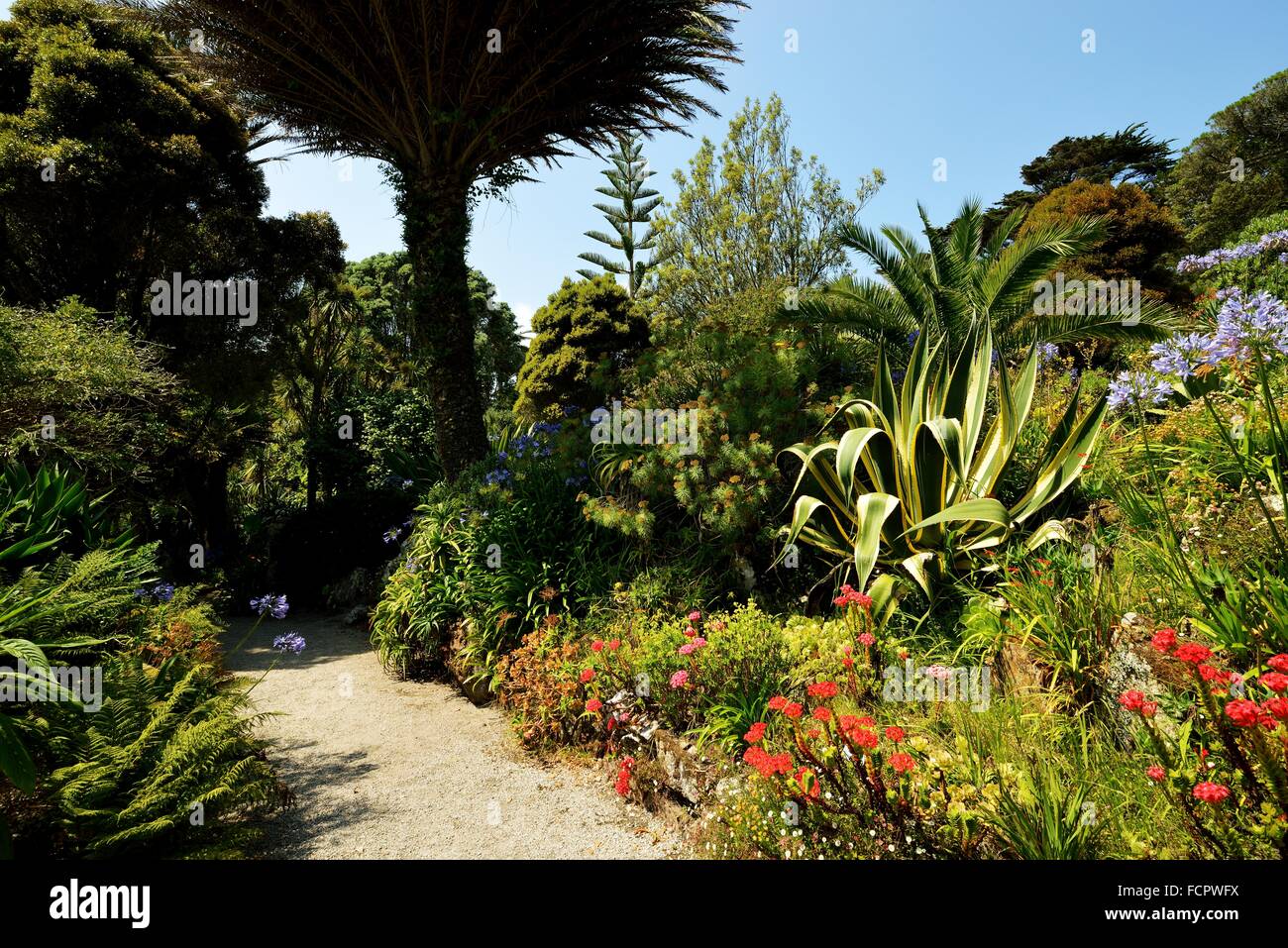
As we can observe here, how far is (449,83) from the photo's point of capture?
6.14m

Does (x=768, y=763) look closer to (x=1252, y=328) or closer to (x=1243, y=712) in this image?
(x=1243, y=712)

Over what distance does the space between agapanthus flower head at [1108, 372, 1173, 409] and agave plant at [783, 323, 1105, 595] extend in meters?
0.20

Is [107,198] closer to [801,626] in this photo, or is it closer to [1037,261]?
[801,626]

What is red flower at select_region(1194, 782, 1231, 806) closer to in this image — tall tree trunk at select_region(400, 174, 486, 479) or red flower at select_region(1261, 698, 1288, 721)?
red flower at select_region(1261, 698, 1288, 721)

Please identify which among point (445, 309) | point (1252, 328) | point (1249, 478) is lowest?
point (1249, 478)

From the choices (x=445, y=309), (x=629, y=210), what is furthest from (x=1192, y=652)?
(x=629, y=210)

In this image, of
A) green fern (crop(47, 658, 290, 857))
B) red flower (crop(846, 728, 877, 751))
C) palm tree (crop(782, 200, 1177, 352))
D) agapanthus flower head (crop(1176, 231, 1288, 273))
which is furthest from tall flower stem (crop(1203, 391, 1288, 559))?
agapanthus flower head (crop(1176, 231, 1288, 273))

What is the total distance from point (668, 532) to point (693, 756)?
194cm

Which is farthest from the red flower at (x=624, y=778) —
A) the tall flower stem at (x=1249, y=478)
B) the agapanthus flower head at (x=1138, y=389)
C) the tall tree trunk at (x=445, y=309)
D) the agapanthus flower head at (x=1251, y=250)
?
the agapanthus flower head at (x=1251, y=250)

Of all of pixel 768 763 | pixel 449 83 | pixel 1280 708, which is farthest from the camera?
pixel 449 83

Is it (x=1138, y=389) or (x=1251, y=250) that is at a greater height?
(x=1251, y=250)

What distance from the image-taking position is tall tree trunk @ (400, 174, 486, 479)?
6461 mm

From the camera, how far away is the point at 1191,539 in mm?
2771

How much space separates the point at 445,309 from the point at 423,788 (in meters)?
4.71
